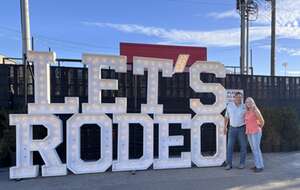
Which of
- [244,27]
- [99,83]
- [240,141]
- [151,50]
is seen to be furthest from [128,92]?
[244,27]

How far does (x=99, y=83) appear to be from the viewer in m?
8.82

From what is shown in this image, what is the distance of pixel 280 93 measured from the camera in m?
13.2

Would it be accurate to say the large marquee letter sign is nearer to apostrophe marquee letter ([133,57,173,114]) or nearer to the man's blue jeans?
apostrophe marquee letter ([133,57,173,114])

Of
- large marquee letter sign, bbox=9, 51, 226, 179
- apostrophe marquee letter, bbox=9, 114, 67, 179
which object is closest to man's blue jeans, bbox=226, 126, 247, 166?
large marquee letter sign, bbox=9, 51, 226, 179

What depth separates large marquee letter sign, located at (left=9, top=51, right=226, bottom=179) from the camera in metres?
8.41

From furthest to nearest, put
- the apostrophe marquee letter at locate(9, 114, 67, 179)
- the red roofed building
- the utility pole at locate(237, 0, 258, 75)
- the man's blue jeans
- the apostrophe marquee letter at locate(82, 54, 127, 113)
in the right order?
the utility pole at locate(237, 0, 258, 75)
the red roofed building
the man's blue jeans
the apostrophe marquee letter at locate(82, 54, 127, 113)
the apostrophe marquee letter at locate(9, 114, 67, 179)

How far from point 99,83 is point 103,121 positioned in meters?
0.80

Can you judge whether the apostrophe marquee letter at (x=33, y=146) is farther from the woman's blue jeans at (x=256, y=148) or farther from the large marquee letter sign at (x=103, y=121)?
the woman's blue jeans at (x=256, y=148)

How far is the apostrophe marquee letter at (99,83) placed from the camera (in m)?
8.77

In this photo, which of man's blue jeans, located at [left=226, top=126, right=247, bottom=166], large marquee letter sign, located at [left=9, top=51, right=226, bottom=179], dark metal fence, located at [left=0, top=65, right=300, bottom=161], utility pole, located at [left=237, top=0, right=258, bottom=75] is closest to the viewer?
large marquee letter sign, located at [left=9, top=51, right=226, bottom=179]

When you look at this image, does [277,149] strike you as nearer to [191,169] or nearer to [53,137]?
[191,169]

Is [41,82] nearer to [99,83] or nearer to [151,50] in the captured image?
[99,83]

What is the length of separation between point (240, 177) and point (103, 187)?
282cm

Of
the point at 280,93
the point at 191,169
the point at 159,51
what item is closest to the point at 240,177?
the point at 191,169
